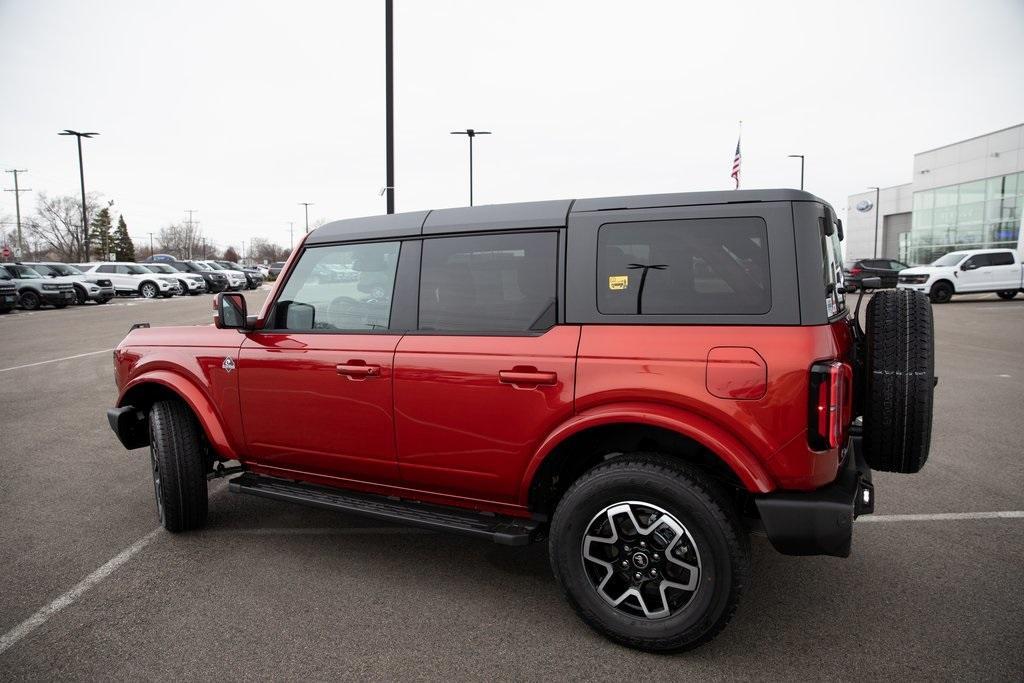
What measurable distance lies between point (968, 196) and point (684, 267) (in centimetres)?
4904

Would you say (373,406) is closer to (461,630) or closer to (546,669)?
(461,630)

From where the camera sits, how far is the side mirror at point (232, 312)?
365cm

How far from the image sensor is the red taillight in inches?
95.3

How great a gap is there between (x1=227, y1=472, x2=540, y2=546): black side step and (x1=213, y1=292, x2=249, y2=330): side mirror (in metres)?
0.91

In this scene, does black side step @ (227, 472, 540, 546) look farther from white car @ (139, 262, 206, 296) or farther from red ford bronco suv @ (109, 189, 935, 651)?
white car @ (139, 262, 206, 296)

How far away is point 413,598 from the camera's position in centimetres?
320

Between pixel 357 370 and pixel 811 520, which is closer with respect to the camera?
pixel 811 520

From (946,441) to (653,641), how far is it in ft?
14.9

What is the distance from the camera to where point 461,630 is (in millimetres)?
2912

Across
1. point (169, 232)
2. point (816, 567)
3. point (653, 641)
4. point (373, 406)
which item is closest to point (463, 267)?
point (373, 406)

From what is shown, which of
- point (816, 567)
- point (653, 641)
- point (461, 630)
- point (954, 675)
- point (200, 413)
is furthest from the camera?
point (200, 413)

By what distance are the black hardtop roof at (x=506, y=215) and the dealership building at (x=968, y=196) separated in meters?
39.2

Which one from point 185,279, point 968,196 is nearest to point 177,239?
point 185,279

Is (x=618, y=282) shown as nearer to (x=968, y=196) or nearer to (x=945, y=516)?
(x=945, y=516)
